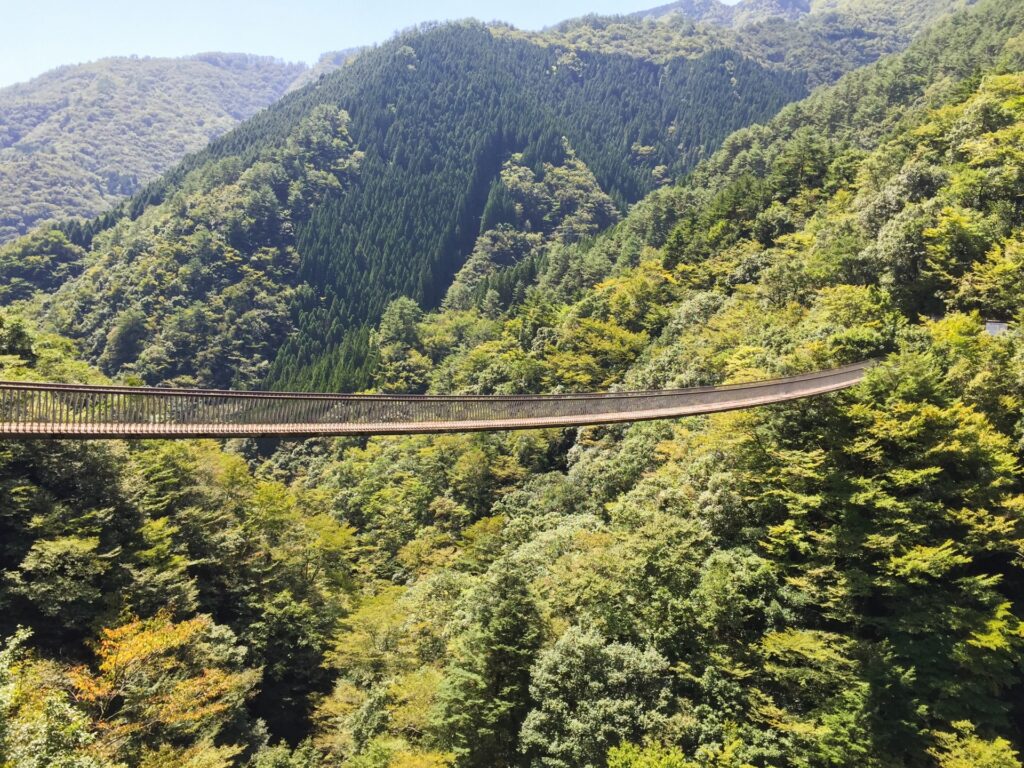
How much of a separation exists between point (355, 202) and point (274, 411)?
113551 millimetres

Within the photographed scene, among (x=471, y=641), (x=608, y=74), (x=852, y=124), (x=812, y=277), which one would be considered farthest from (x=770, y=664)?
(x=608, y=74)

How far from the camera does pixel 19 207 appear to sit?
623ft

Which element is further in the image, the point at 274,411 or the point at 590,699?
the point at 590,699

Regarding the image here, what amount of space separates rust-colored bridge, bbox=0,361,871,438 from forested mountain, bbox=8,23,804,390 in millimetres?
60487

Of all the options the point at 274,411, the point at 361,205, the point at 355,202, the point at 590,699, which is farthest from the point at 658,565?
the point at 355,202

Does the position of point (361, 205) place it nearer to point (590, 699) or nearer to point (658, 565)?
point (658, 565)

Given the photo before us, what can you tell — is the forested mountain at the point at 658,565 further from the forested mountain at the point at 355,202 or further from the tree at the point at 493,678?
the forested mountain at the point at 355,202

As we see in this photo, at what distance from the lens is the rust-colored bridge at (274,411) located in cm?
860

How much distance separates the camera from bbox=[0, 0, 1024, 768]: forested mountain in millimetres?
12992

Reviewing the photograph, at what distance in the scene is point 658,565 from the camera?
16.2 m

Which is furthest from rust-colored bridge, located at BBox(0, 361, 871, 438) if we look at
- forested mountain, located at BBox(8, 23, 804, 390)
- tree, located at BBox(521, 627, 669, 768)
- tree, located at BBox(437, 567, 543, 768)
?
forested mountain, located at BBox(8, 23, 804, 390)

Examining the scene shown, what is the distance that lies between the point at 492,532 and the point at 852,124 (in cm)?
6010

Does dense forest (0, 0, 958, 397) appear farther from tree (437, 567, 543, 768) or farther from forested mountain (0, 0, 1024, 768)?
tree (437, 567, 543, 768)

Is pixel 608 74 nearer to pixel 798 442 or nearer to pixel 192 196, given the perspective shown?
pixel 192 196
